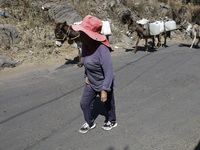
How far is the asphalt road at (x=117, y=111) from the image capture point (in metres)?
3.20

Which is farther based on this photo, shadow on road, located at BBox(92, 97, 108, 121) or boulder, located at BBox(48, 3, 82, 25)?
boulder, located at BBox(48, 3, 82, 25)

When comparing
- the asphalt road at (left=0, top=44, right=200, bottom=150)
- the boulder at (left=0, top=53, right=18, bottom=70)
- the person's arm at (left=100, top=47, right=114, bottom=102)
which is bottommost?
the asphalt road at (left=0, top=44, right=200, bottom=150)

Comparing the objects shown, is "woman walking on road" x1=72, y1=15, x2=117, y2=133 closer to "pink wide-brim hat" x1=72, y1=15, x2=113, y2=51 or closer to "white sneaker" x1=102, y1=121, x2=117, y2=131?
"pink wide-brim hat" x1=72, y1=15, x2=113, y2=51

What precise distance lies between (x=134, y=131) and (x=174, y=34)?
14.0m

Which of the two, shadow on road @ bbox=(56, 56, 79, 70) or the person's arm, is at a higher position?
the person's arm

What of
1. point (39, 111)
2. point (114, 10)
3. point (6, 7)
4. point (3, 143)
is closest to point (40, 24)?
point (6, 7)

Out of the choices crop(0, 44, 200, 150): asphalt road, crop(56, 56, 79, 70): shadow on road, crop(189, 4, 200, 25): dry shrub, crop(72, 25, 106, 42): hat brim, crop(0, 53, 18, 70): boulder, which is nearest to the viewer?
crop(72, 25, 106, 42): hat brim

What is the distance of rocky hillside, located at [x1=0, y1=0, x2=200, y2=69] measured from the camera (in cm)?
883

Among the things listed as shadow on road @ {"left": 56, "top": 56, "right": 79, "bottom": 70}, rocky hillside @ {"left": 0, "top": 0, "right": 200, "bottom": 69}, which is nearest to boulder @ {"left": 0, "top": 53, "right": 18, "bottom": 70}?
rocky hillside @ {"left": 0, "top": 0, "right": 200, "bottom": 69}

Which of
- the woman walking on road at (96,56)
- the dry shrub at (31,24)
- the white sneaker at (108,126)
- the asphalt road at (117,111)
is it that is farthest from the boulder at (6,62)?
the woman walking on road at (96,56)

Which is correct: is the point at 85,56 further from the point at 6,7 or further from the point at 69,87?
the point at 6,7

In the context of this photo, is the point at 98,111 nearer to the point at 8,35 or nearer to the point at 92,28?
the point at 92,28

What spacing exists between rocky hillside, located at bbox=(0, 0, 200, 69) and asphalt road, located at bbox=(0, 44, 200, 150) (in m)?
2.04

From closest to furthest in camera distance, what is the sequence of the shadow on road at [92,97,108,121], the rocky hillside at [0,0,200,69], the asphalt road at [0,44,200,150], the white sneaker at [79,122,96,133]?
the asphalt road at [0,44,200,150] < the white sneaker at [79,122,96,133] < the shadow on road at [92,97,108,121] < the rocky hillside at [0,0,200,69]
